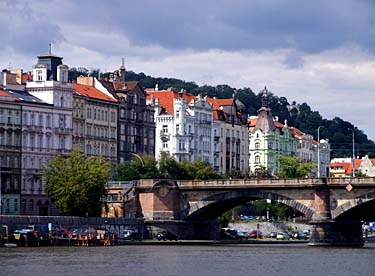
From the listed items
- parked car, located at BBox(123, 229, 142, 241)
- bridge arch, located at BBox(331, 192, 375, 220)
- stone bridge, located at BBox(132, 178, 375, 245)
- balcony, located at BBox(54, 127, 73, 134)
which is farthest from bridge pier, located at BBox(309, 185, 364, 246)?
balcony, located at BBox(54, 127, 73, 134)

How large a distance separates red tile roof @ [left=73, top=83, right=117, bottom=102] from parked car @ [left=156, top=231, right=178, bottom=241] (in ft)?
98.3

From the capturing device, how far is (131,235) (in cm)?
16412

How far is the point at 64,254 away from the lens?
127 meters

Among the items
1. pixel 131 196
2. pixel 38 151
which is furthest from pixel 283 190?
pixel 38 151

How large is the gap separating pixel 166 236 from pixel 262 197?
42.6 feet

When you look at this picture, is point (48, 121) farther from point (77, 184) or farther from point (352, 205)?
point (352, 205)

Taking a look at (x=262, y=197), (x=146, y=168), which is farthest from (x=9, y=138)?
(x=262, y=197)

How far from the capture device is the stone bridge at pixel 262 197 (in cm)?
15938

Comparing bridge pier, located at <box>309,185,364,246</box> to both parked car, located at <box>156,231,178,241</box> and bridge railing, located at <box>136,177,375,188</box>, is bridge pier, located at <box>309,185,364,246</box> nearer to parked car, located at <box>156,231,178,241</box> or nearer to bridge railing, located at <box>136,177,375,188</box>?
bridge railing, located at <box>136,177,375,188</box>

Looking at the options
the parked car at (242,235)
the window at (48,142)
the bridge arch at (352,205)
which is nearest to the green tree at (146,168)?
the parked car at (242,235)

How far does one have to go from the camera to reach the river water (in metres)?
106

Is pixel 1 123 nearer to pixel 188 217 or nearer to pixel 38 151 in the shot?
pixel 38 151

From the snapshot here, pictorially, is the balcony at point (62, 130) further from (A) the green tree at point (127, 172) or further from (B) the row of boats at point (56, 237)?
(B) the row of boats at point (56, 237)

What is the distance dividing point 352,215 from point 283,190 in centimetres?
881
